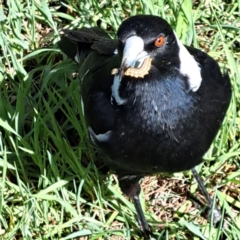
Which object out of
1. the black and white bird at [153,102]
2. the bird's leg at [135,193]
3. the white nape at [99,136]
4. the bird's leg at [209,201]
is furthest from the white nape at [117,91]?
the bird's leg at [209,201]

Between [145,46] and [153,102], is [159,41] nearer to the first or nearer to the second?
[145,46]

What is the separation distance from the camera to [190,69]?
2207mm

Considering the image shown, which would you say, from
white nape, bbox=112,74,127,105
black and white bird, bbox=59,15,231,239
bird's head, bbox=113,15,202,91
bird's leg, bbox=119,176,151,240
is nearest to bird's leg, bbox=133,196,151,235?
bird's leg, bbox=119,176,151,240

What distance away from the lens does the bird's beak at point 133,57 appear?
1.99 metres

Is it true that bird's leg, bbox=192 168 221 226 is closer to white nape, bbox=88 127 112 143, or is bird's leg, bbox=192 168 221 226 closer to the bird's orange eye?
white nape, bbox=88 127 112 143

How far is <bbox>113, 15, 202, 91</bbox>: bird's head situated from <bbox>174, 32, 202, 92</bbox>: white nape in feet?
0.11

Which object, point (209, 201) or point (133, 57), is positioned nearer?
point (133, 57)

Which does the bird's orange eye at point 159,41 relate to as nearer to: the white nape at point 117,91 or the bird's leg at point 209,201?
the white nape at point 117,91

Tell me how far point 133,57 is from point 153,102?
0.67 feet

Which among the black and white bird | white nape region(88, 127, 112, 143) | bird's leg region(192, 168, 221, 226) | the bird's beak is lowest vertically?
bird's leg region(192, 168, 221, 226)

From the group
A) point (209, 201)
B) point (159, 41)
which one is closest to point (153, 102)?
point (159, 41)

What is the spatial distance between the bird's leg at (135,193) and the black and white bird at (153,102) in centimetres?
2

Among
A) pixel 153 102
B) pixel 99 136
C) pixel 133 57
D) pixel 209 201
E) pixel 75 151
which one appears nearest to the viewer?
pixel 133 57

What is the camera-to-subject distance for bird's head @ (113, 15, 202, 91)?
6.59 ft
